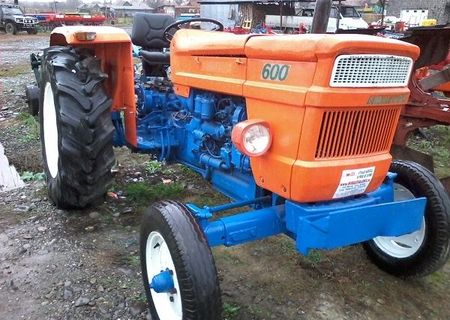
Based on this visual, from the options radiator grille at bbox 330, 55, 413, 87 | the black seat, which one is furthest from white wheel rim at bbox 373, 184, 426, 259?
the black seat

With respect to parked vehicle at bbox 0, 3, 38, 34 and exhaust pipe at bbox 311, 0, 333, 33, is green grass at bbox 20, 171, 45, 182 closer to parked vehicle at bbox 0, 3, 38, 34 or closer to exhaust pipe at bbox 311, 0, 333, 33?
exhaust pipe at bbox 311, 0, 333, 33

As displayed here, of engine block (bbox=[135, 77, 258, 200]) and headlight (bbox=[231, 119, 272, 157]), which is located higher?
headlight (bbox=[231, 119, 272, 157])

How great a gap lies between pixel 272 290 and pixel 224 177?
0.76 metres

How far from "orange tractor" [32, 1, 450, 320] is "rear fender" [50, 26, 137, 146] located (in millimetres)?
94

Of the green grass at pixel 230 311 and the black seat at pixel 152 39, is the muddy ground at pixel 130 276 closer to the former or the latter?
the green grass at pixel 230 311

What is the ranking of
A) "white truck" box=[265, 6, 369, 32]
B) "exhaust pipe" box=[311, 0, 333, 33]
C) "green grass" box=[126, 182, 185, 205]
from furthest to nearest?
"white truck" box=[265, 6, 369, 32] < "green grass" box=[126, 182, 185, 205] < "exhaust pipe" box=[311, 0, 333, 33]

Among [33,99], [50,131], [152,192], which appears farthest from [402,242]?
[33,99]

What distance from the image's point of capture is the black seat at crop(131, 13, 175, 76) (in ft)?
14.1

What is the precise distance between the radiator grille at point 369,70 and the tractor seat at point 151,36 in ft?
8.38

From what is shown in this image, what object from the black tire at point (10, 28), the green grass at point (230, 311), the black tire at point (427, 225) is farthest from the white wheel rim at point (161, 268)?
the black tire at point (10, 28)

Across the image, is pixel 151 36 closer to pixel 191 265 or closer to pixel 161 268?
pixel 161 268

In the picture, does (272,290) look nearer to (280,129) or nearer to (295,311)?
(295,311)

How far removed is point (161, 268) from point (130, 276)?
1.84ft

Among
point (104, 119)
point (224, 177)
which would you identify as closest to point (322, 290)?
point (224, 177)
